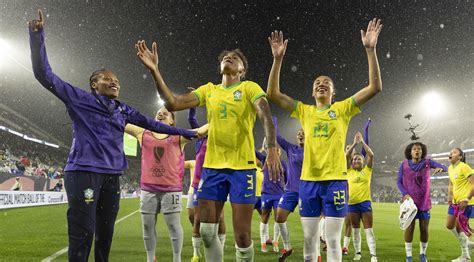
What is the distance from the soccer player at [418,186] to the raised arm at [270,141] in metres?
4.52

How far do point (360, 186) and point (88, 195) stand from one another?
614 centimetres

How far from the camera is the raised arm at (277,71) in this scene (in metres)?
4.41

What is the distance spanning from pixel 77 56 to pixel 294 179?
27.5 metres

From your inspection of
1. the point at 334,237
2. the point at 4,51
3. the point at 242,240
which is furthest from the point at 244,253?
the point at 4,51

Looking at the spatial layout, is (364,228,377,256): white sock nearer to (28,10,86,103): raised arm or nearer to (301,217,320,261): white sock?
(301,217,320,261): white sock

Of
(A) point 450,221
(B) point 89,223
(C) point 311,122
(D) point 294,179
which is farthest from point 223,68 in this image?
(A) point 450,221

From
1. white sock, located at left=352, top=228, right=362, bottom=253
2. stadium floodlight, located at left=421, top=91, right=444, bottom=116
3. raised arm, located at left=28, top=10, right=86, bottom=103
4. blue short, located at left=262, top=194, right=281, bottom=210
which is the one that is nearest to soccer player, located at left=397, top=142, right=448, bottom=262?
white sock, located at left=352, top=228, right=362, bottom=253

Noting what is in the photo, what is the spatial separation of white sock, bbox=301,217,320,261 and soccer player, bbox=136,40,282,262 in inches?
38.6

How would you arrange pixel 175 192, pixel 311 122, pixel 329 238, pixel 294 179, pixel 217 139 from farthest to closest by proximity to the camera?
pixel 294 179 → pixel 175 192 → pixel 311 122 → pixel 329 238 → pixel 217 139

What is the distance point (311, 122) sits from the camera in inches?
192

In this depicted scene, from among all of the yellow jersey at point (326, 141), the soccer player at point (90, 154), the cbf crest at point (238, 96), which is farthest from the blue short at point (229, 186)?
the yellow jersey at point (326, 141)

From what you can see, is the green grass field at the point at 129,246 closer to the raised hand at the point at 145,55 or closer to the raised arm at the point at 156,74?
the raised arm at the point at 156,74

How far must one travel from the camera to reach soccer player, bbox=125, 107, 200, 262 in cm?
549

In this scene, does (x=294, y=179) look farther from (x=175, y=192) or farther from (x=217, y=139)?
(x=217, y=139)
